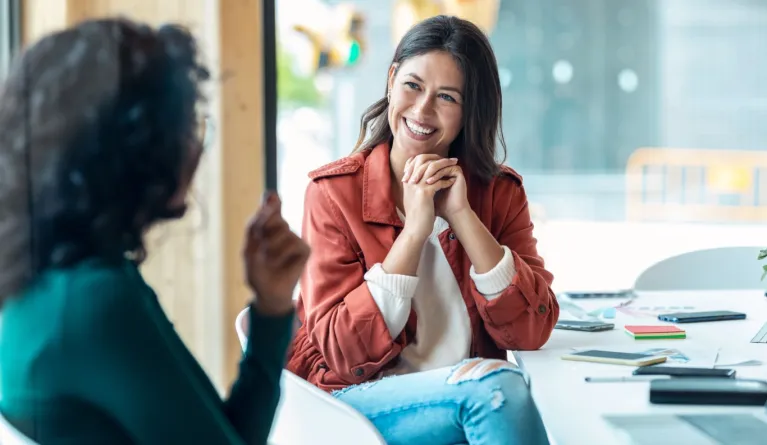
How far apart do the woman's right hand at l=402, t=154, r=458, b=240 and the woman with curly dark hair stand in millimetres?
826

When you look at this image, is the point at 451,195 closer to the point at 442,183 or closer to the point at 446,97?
the point at 442,183

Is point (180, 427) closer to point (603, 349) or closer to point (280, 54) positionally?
point (603, 349)

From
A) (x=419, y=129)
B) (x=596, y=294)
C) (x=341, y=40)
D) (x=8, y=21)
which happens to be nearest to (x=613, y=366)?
(x=419, y=129)

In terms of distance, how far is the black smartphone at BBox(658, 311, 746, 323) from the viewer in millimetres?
1647

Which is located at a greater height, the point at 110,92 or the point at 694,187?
the point at 110,92

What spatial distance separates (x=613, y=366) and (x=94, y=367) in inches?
33.7

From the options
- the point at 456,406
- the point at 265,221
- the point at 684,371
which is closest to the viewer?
the point at 265,221

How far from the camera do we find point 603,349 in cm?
141

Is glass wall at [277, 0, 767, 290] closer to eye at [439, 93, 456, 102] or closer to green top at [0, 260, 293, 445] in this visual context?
eye at [439, 93, 456, 102]

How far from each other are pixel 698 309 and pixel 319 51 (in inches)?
92.9

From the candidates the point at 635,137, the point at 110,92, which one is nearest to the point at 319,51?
the point at 635,137

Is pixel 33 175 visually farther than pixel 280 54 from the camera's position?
No

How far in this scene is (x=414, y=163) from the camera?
1.58 metres

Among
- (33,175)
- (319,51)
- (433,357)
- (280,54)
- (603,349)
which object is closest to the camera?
(33,175)
